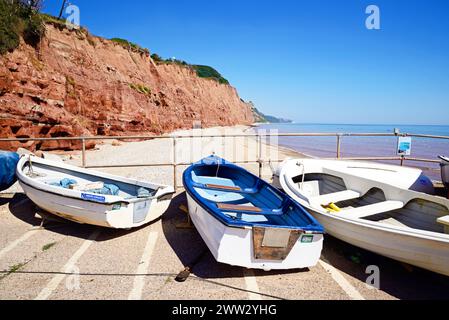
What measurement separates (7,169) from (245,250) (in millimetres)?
4786

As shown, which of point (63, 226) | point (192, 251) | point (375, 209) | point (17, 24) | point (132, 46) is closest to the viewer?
point (192, 251)

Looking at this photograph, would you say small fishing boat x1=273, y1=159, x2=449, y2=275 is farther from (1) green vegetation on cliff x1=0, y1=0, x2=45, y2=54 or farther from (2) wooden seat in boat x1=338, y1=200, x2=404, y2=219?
(1) green vegetation on cliff x1=0, y1=0, x2=45, y2=54

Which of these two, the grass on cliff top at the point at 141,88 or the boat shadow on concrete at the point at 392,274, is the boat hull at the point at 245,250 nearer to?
the boat shadow on concrete at the point at 392,274

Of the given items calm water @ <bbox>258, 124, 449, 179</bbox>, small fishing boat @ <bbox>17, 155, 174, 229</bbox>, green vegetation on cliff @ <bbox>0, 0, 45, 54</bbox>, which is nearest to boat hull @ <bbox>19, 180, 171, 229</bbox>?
small fishing boat @ <bbox>17, 155, 174, 229</bbox>

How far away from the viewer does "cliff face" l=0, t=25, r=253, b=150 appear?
39.8 ft

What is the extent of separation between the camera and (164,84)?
1300 inches

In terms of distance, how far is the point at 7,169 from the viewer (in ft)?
16.5

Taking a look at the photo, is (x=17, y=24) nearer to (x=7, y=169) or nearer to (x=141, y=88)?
(x=141, y=88)

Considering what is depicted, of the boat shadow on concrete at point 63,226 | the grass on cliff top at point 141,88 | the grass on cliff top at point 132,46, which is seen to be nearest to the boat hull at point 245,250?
the boat shadow on concrete at point 63,226

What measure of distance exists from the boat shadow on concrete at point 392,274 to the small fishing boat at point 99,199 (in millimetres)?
2622

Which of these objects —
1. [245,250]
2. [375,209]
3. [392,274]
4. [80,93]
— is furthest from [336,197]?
[80,93]

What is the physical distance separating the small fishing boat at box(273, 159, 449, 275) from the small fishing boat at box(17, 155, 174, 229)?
2.21 m

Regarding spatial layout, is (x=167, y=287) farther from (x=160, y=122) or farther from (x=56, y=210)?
(x=160, y=122)

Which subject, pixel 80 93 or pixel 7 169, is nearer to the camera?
pixel 7 169
